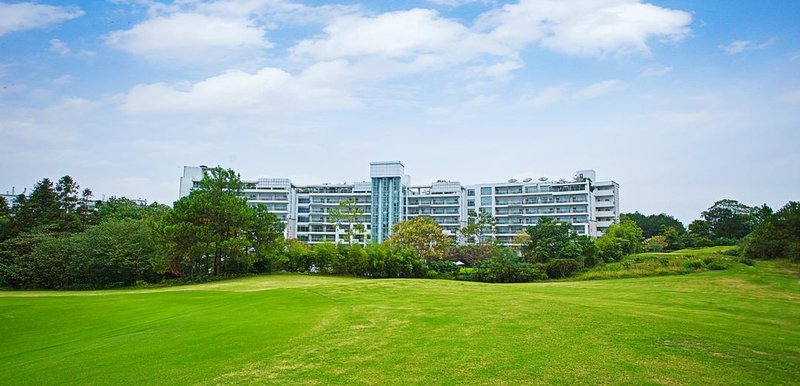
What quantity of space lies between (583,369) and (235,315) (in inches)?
480

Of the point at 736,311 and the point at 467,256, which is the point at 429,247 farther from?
the point at 736,311

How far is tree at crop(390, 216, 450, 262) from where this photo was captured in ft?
168

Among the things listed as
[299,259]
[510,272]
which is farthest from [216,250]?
[510,272]

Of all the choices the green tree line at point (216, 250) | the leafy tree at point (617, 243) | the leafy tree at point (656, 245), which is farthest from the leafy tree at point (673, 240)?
the green tree line at point (216, 250)

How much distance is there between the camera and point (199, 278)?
38000 mm

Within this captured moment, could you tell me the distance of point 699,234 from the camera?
68.8 meters

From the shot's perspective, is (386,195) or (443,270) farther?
(386,195)

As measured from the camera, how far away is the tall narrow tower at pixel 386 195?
302ft

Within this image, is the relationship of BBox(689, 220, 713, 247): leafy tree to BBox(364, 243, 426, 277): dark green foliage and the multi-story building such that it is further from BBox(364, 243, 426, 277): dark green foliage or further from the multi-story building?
BBox(364, 243, 426, 277): dark green foliage

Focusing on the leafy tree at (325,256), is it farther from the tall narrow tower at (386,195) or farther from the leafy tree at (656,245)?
the tall narrow tower at (386,195)

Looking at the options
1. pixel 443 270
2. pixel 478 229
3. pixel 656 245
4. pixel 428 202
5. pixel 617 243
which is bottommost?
pixel 443 270

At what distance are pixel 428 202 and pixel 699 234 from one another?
148 ft

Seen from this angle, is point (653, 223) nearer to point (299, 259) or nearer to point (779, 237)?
point (779, 237)

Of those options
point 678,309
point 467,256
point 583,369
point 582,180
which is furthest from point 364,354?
point 582,180
